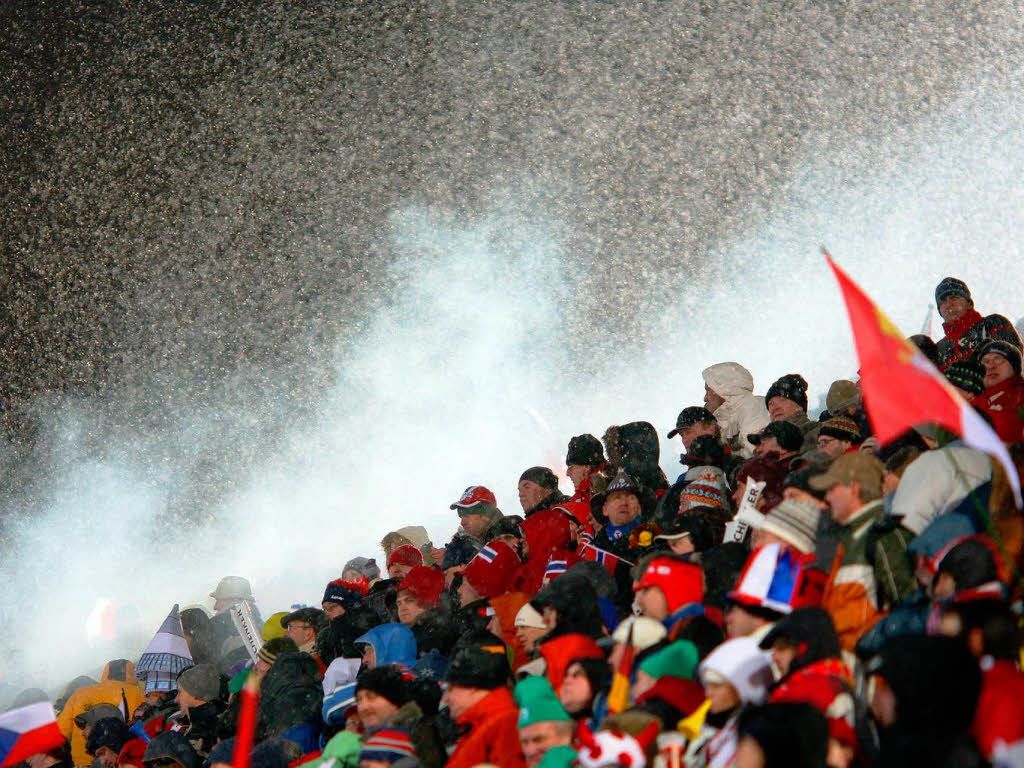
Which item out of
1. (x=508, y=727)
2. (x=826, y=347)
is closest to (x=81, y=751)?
(x=508, y=727)

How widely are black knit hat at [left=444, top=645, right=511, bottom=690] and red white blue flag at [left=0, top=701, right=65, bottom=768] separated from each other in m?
2.83

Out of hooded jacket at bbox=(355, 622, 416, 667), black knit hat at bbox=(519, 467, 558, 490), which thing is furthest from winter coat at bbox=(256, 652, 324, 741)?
black knit hat at bbox=(519, 467, 558, 490)

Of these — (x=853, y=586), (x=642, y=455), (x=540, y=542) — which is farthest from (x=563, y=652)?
(x=642, y=455)

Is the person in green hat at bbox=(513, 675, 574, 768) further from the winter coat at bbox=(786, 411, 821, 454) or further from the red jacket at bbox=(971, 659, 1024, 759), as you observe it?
the winter coat at bbox=(786, 411, 821, 454)

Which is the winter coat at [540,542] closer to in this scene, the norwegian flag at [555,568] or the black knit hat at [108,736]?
the norwegian flag at [555,568]

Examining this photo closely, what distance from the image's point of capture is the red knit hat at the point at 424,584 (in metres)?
6.40

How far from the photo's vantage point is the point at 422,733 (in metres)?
4.82

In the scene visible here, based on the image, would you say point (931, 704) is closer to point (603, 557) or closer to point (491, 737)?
point (491, 737)

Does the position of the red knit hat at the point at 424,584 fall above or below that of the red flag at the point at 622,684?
above

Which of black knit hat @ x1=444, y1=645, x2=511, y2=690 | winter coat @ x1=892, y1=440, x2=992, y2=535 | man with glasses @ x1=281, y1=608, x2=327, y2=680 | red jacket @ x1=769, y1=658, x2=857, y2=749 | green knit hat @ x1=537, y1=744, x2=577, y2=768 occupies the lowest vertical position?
red jacket @ x1=769, y1=658, x2=857, y2=749

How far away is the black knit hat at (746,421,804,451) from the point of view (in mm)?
5828

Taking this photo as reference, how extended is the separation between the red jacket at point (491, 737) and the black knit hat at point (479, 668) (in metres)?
0.09

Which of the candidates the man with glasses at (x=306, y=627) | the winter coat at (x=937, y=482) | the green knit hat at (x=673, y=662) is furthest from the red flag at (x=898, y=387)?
the man with glasses at (x=306, y=627)

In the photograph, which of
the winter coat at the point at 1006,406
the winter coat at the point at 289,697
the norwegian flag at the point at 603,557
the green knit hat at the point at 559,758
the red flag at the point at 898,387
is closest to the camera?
the red flag at the point at 898,387
